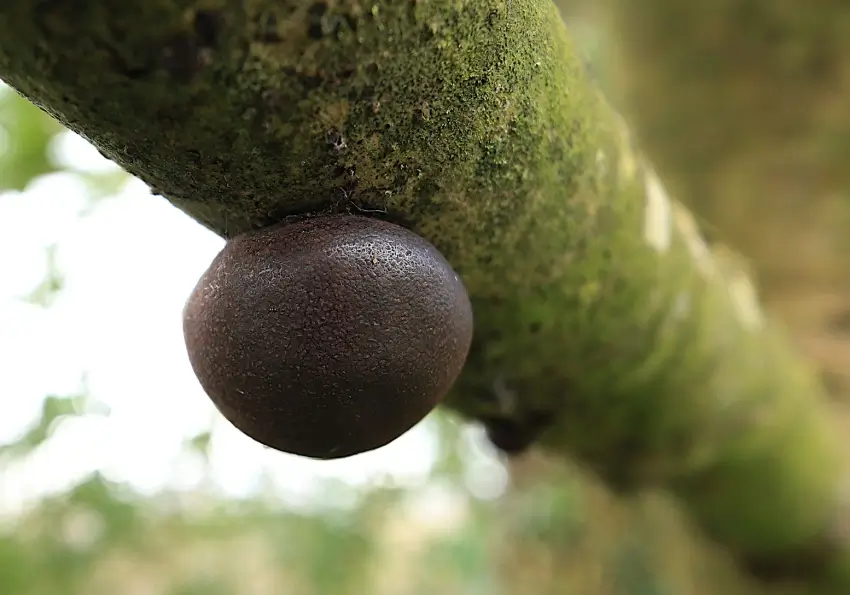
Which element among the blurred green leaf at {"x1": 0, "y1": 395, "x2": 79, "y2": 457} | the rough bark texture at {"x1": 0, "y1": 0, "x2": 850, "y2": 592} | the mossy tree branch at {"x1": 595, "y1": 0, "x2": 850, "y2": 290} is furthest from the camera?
the blurred green leaf at {"x1": 0, "y1": 395, "x2": 79, "y2": 457}

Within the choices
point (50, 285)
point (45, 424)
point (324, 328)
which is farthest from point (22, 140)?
point (324, 328)

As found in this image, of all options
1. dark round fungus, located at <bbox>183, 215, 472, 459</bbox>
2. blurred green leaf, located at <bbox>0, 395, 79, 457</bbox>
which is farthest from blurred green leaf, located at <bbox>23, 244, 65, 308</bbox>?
dark round fungus, located at <bbox>183, 215, 472, 459</bbox>

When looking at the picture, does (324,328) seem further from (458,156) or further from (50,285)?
(50,285)

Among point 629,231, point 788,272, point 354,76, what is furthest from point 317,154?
point 788,272

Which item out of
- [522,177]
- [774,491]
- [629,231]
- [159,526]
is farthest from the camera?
[159,526]

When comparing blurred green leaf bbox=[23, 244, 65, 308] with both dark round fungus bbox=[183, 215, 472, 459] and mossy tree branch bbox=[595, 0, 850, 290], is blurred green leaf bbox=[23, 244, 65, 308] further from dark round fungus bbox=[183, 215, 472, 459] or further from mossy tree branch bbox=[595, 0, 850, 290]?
dark round fungus bbox=[183, 215, 472, 459]

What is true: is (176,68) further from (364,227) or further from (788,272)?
(788,272)

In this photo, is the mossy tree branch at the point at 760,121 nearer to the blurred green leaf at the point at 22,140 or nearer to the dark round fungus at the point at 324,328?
the dark round fungus at the point at 324,328
